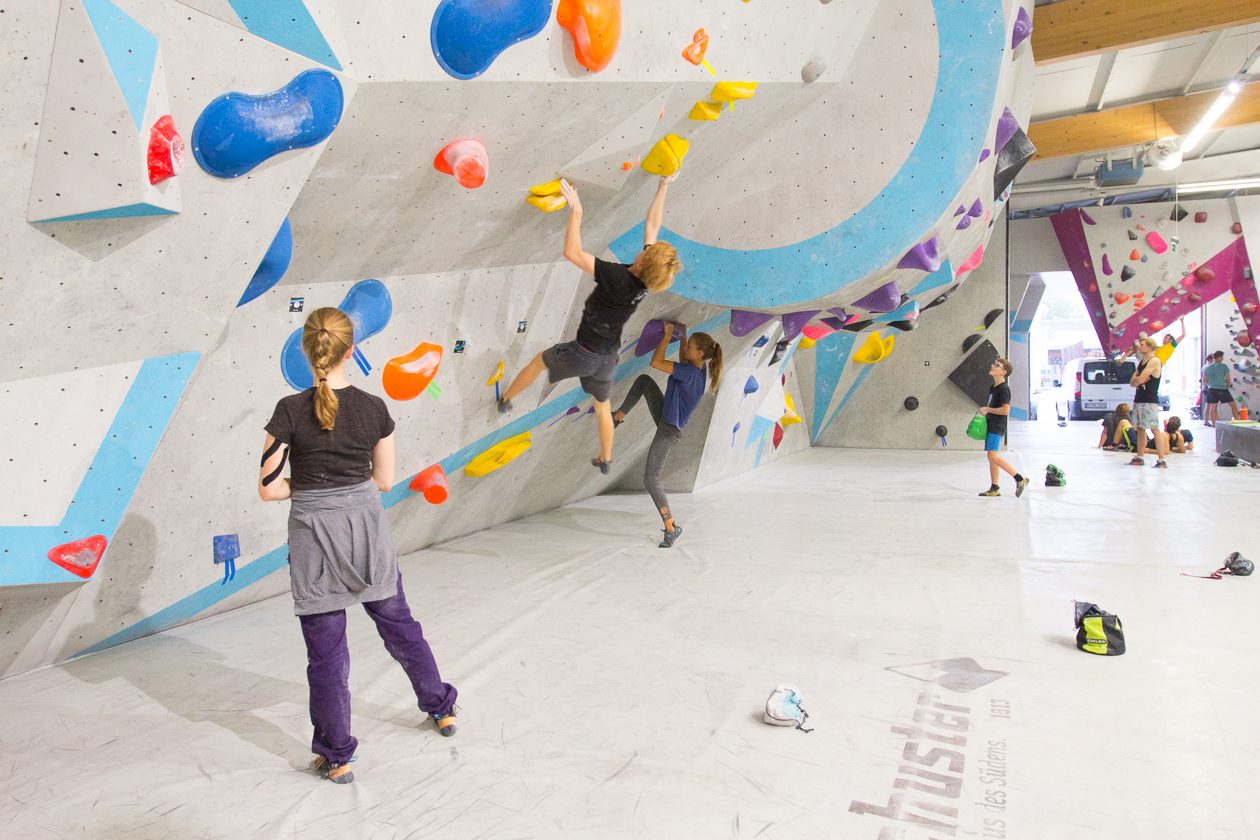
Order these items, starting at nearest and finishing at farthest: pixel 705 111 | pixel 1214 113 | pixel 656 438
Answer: pixel 705 111
pixel 656 438
pixel 1214 113

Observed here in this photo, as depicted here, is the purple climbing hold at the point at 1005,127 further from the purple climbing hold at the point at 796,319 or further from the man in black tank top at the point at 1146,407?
the man in black tank top at the point at 1146,407

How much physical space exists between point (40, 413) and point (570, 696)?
1.62 m

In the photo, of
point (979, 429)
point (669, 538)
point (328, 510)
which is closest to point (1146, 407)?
point (979, 429)

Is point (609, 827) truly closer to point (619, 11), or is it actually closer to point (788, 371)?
point (619, 11)

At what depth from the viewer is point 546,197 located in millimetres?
3287

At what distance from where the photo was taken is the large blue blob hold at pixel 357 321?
3025 millimetres

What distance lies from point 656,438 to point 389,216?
2.47 m

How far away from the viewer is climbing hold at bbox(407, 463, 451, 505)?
3971 mm

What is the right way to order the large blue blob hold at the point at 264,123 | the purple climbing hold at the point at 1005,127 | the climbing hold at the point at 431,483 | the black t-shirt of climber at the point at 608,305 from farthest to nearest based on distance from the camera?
the purple climbing hold at the point at 1005,127
the climbing hold at the point at 431,483
the black t-shirt of climber at the point at 608,305
the large blue blob hold at the point at 264,123

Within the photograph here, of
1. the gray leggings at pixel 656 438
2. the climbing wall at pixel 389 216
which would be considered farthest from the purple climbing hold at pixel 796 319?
the gray leggings at pixel 656 438

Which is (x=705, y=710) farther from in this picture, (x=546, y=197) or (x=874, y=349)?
(x=874, y=349)

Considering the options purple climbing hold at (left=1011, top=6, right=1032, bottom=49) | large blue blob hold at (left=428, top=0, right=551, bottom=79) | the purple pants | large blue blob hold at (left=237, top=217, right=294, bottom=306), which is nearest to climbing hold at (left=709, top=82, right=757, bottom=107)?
large blue blob hold at (left=428, top=0, right=551, bottom=79)

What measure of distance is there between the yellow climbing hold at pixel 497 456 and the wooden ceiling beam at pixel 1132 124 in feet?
25.9

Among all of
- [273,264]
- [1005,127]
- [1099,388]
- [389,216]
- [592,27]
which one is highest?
[1005,127]
